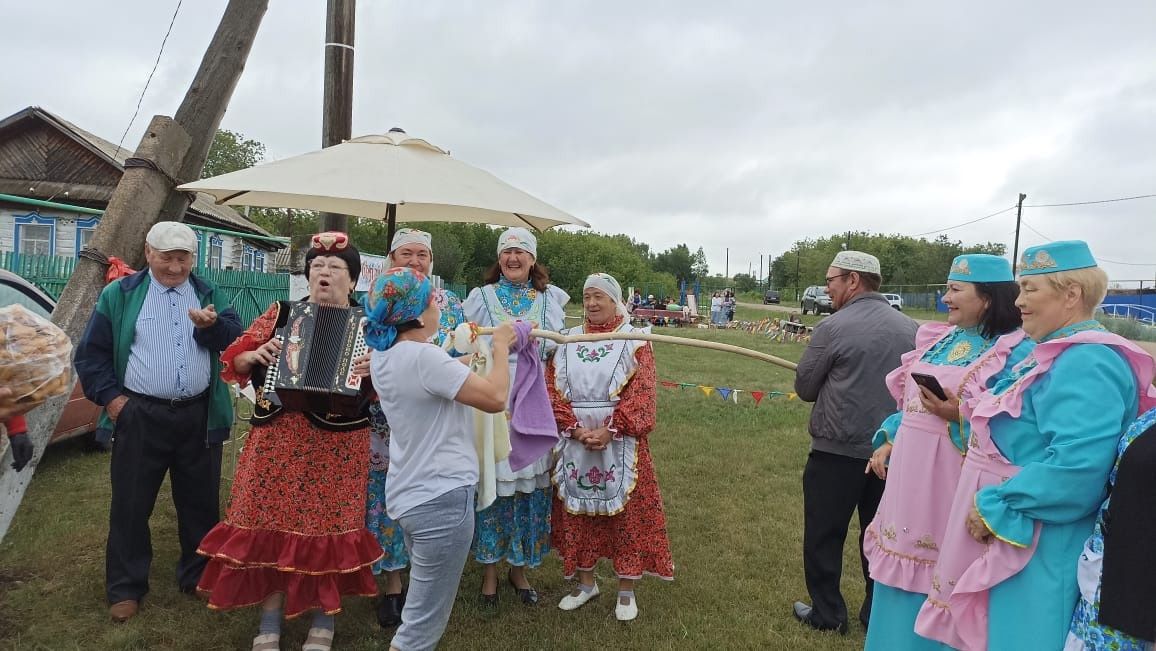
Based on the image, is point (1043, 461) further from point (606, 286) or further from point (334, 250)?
point (334, 250)

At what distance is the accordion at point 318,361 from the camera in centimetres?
331

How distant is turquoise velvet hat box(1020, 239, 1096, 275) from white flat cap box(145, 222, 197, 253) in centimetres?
380

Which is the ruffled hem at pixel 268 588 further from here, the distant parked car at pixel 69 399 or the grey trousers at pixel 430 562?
the distant parked car at pixel 69 399

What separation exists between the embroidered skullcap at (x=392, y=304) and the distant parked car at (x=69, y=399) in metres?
3.38

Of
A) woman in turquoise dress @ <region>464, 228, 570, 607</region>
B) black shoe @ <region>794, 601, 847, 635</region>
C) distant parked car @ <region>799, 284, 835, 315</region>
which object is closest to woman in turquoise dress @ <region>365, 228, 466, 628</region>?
woman in turquoise dress @ <region>464, 228, 570, 607</region>

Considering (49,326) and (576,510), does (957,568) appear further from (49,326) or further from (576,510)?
(49,326)

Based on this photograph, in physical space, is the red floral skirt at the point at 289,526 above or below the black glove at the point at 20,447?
Answer: below

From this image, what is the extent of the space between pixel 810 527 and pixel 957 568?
4.92 feet

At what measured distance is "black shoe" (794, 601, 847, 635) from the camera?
394 cm

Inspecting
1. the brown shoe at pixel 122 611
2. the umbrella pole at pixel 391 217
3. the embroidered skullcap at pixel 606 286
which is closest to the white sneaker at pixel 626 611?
the embroidered skullcap at pixel 606 286

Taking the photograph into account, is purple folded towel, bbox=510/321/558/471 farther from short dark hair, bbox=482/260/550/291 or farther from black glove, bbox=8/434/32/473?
black glove, bbox=8/434/32/473

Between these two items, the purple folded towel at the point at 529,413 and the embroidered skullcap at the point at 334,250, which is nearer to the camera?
the purple folded towel at the point at 529,413

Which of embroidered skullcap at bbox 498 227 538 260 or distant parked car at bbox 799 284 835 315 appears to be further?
distant parked car at bbox 799 284 835 315

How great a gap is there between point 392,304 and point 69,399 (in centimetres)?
402
